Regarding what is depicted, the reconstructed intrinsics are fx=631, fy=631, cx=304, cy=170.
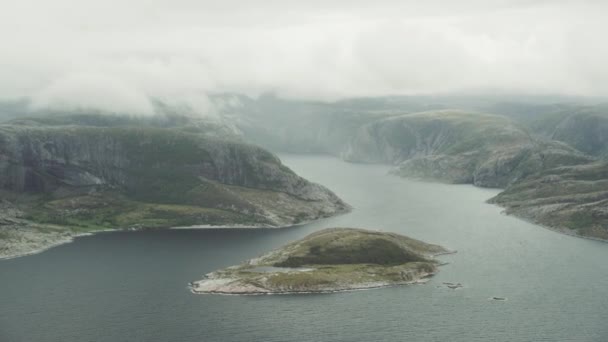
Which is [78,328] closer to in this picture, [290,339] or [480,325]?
[290,339]

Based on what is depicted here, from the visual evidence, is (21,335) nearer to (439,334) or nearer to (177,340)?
(177,340)

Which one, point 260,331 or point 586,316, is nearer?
point 260,331

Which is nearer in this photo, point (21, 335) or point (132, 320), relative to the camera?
point (21, 335)

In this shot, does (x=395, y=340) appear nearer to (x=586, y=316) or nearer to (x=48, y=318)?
(x=586, y=316)

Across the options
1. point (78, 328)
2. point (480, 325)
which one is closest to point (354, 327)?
point (480, 325)

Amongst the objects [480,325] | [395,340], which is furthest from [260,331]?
[480,325]

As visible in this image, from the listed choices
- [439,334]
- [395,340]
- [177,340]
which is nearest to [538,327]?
[439,334]

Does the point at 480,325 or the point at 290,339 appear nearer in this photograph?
the point at 290,339
